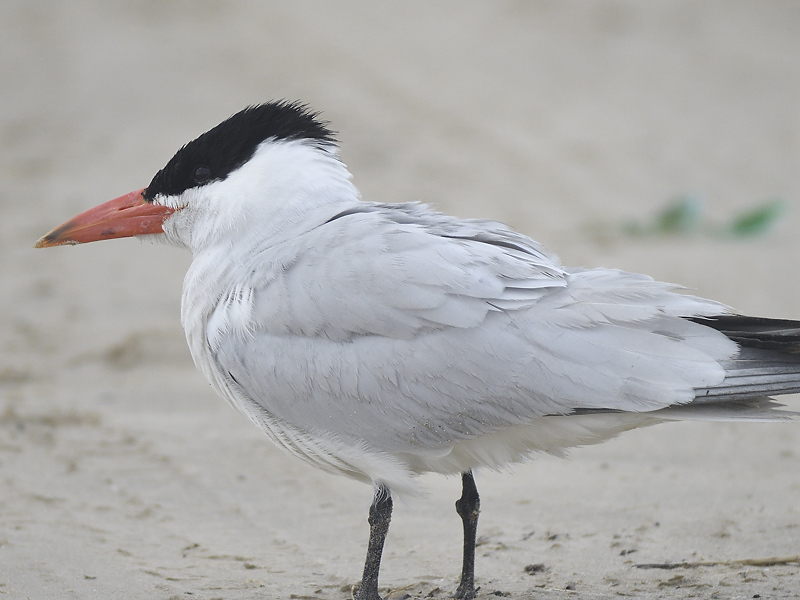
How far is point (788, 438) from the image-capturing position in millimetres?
5191

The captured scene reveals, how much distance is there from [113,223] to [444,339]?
5.41ft


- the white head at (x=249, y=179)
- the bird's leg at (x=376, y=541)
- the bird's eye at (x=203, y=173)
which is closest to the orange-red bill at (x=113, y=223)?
the white head at (x=249, y=179)

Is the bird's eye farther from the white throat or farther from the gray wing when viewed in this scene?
the gray wing

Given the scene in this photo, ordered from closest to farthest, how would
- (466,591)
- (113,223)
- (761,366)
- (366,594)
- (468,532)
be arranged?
(761,366) < (366,594) < (466,591) < (468,532) < (113,223)

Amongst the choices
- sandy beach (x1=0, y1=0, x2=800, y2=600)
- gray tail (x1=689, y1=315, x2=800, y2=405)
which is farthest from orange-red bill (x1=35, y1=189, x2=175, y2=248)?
gray tail (x1=689, y1=315, x2=800, y2=405)

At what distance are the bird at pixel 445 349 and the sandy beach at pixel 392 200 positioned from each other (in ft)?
1.77

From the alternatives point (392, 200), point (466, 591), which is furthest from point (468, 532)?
point (392, 200)

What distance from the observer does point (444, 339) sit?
321 centimetres

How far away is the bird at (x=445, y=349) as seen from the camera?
309 centimetres

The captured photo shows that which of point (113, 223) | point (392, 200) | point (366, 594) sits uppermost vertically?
point (392, 200)

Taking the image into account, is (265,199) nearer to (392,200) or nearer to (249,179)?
(249,179)

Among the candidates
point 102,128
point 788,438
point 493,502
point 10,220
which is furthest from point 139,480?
Result: point 102,128

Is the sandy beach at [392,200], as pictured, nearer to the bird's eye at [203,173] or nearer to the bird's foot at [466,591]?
the bird's foot at [466,591]

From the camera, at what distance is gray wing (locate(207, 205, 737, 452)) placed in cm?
312
